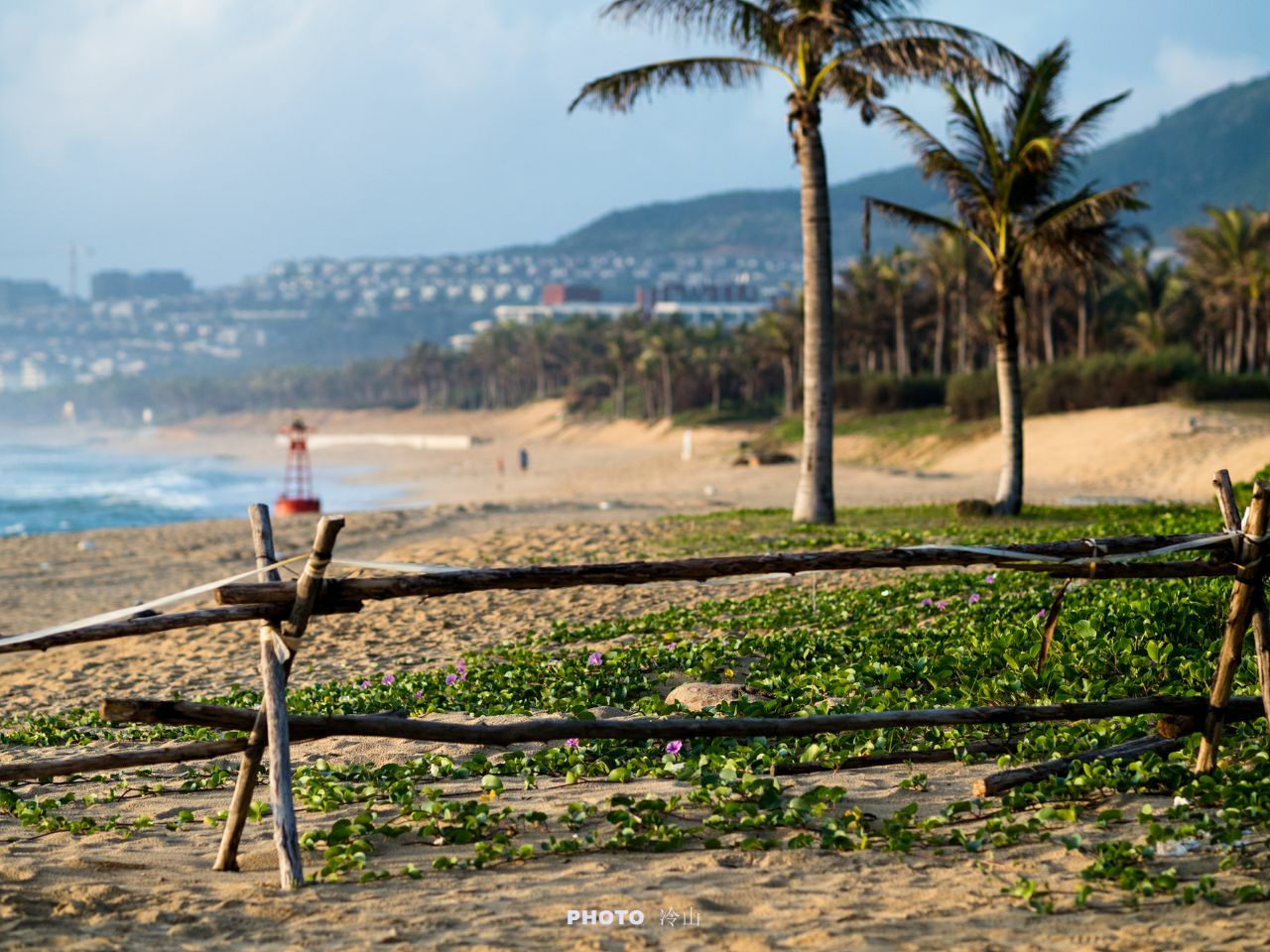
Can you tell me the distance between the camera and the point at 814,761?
21.2ft

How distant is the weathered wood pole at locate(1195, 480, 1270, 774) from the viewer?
5.69m

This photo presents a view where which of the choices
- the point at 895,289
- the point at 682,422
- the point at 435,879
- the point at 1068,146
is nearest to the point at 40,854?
the point at 435,879

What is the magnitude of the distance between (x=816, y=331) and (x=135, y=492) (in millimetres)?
58262

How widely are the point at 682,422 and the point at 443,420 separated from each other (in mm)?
53063

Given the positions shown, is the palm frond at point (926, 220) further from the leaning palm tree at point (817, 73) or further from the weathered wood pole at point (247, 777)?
the weathered wood pole at point (247, 777)

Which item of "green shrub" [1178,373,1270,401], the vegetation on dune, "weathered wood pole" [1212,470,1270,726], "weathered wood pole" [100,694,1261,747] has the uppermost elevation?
"green shrub" [1178,373,1270,401]

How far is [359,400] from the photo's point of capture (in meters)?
185

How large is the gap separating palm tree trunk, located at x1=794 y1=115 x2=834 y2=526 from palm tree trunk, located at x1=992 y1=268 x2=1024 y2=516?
2.75 meters

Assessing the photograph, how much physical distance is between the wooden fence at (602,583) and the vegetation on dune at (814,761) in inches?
10.3

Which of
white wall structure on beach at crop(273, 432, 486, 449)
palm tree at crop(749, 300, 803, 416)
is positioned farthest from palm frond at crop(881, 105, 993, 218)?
white wall structure on beach at crop(273, 432, 486, 449)

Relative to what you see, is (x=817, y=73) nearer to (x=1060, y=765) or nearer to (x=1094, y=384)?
(x=1060, y=765)

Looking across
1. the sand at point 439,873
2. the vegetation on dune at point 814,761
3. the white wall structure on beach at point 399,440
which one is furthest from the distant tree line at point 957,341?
the vegetation on dune at point 814,761

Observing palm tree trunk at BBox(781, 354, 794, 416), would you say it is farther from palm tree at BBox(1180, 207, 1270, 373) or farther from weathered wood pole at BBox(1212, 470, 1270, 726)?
weathered wood pole at BBox(1212, 470, 1270, 726)

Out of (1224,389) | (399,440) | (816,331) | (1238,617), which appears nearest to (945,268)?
(1224,389)
